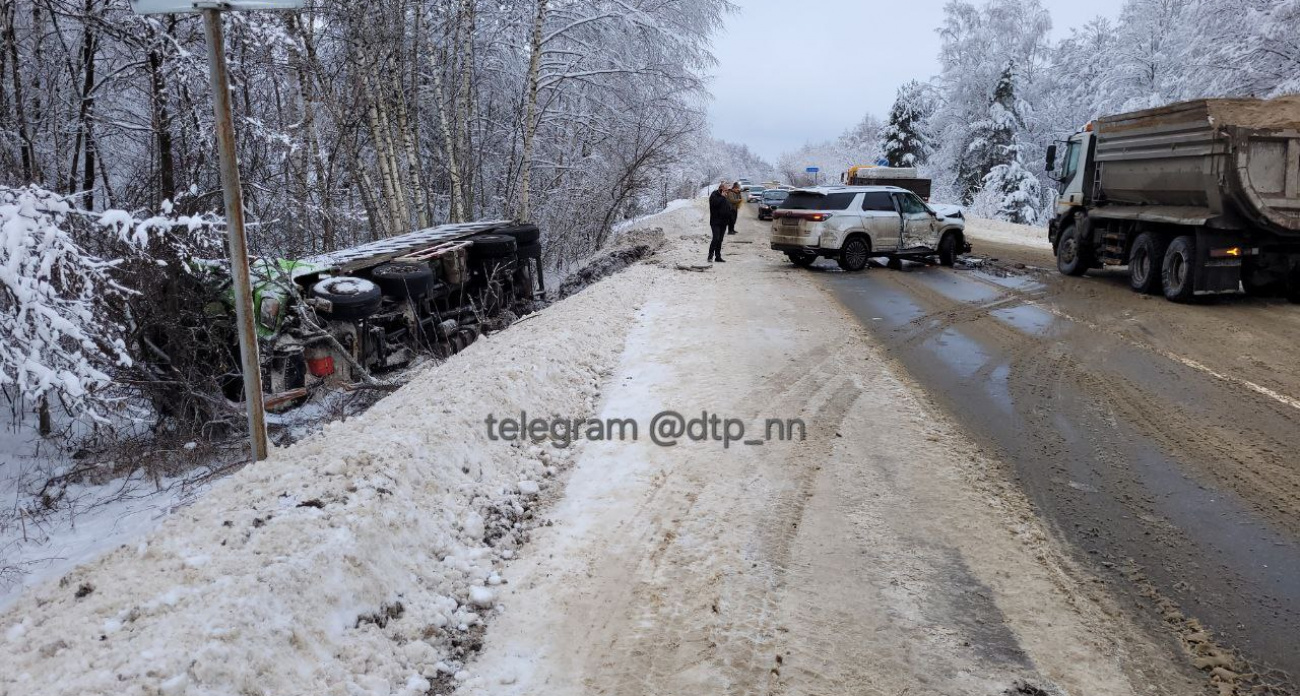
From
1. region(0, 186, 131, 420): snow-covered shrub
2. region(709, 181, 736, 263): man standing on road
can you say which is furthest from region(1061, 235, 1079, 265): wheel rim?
region(0, 186, 131, 420): snow-covered shrub

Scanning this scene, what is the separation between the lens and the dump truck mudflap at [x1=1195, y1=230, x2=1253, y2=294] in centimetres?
1108

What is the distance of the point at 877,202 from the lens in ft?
54.5

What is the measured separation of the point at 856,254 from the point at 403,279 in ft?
32.4

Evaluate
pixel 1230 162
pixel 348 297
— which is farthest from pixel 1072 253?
pixel 348 297

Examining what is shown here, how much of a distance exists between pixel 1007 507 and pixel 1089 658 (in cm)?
152

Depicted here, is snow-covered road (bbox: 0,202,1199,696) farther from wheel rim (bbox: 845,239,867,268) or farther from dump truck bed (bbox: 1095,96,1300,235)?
wheel rim (bbox: 845,239,867,268)

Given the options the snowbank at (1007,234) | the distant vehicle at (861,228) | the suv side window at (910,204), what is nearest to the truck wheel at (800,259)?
the distant vehicle at (861,228)

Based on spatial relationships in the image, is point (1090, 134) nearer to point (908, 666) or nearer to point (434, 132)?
point (908, 666)

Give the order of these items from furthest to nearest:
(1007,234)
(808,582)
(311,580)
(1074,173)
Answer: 1. (1007,234)
2. (1074,173)
3. (808,582)
4. (311,580)

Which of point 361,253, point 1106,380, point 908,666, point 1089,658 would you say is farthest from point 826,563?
point 361,253

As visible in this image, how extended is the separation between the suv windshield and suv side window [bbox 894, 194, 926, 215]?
3.67 ft

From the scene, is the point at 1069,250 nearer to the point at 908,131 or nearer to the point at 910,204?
the point at 910,204

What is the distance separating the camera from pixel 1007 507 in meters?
4.78

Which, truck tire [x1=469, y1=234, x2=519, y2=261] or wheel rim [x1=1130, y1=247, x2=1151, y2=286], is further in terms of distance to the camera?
truck tire [x1=469, y1=234, x2=519, y2=261]
